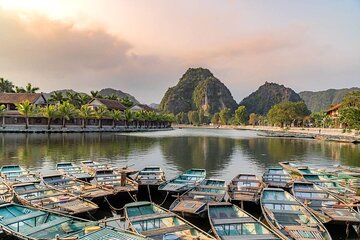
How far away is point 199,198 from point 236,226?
226 inches

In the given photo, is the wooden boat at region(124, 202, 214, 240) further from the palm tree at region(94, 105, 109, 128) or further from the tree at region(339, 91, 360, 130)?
the palm tree at region(94, 105, 109, 128)

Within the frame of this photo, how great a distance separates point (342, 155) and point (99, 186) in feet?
152

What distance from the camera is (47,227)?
14.4 meters

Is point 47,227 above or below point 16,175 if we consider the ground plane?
above

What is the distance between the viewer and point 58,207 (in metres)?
17.9

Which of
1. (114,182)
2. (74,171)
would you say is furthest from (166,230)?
(74,171)

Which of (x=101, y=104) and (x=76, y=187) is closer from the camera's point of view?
(x=76, y=187)

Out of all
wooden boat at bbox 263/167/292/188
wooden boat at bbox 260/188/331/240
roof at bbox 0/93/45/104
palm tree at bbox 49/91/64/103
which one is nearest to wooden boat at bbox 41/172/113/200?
wooden boat at bbox 260/188/331/240

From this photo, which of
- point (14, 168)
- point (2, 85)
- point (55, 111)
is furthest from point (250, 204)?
point (2, 85)

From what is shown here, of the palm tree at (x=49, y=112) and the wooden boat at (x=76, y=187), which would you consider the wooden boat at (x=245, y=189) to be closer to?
the wooden boat at (x=76, y=187)

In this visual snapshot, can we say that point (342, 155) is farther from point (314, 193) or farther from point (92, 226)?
point (92, 226)

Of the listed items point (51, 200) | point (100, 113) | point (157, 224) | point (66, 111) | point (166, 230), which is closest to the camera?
point (166, 230)

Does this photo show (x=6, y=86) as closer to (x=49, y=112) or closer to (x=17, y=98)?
(x=17, y=98)

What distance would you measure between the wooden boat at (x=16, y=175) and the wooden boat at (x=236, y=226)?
16.3m
